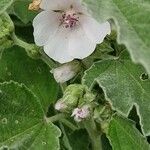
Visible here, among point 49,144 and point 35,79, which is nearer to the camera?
point 49,144

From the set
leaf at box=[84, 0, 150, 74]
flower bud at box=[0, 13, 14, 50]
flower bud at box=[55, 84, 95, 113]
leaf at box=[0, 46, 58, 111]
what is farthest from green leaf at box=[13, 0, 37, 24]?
leaf at box=[84, 0, 150, 74]

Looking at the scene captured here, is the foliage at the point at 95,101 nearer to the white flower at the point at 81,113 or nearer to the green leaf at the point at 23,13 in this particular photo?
the white flower at the point at 81,113

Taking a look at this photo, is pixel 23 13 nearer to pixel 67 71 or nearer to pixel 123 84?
pixel 67 71

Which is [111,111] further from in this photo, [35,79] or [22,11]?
[22,11]

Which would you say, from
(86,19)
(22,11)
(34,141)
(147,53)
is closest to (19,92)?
(34,141)

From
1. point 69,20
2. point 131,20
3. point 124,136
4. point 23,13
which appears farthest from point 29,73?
point 131,20

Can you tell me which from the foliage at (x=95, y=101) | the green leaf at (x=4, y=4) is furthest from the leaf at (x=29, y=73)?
the green leaf at (x=4, y=4)
